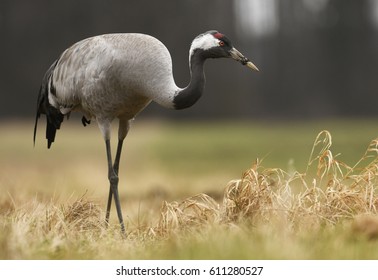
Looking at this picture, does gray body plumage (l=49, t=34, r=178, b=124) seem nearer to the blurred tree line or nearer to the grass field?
the grass field

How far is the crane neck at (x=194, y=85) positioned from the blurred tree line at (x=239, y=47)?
13849mm

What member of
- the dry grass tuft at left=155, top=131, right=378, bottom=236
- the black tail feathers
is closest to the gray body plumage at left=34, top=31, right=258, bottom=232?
the black tail feathers

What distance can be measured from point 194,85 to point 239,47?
68.9 feet

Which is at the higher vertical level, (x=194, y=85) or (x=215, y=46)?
(x=215, y=46)

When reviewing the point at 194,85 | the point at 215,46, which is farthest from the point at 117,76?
the point at 215,46

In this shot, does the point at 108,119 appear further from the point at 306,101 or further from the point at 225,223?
the point at 306,101

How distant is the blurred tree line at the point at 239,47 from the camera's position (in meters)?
21.5

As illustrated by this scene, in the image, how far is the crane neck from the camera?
464cm

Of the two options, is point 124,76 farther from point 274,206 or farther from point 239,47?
point 239,47

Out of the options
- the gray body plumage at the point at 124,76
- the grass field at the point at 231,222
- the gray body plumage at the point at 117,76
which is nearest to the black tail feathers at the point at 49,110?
the gray body plumage at the point at 124,76

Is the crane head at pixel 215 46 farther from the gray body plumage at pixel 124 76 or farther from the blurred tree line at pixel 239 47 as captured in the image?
the blurred tree line at pixel 239 47

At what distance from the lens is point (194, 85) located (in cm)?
464

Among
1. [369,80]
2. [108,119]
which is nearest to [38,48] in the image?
[369,80]

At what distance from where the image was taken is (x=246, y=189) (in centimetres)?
418
